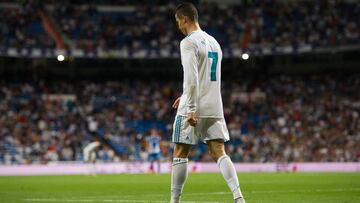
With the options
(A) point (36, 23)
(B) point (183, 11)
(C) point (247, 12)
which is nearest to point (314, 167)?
(C) point (247, 12)

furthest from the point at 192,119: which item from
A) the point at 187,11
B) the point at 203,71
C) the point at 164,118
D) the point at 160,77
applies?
the point at 160,77

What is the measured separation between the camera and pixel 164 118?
4656 cm

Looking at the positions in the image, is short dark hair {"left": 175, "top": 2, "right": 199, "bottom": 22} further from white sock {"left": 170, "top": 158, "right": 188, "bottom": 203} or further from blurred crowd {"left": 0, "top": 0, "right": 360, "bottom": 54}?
blurred crowd {"left": 0, "top": 0, "right": 360, "bottom": 54}

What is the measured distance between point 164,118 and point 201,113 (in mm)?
36184

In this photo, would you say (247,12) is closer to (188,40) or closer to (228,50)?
(228,50)

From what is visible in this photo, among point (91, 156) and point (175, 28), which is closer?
point (91, 156)

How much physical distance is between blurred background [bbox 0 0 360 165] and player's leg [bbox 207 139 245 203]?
31.4m

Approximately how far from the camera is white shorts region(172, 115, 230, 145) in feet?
34.1

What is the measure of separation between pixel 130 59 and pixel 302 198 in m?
36.0

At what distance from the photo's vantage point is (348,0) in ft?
163

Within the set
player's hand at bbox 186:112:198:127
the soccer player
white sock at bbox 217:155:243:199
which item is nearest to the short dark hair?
the soccer player

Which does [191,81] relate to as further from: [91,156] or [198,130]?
[91,156]

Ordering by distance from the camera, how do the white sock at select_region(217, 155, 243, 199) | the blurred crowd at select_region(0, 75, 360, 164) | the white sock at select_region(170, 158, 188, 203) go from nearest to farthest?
the white sock at select_region(217, 155, 243, 199) → the white sock at select_region(170, 158, 188, 203) → the blurred crowd at select_region(0, 75, 360, 164)

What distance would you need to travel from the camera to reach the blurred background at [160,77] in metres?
43.9
